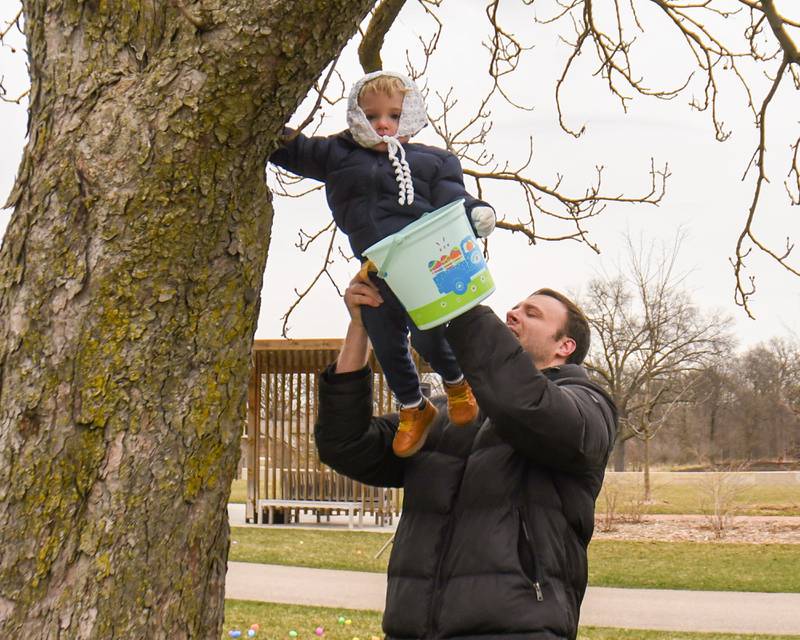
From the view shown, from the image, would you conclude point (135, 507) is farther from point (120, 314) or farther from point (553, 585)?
point (553, 585)

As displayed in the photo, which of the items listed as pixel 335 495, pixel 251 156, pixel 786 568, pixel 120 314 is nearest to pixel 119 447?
pixel 120 314

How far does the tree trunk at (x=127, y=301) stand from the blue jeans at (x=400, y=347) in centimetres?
78

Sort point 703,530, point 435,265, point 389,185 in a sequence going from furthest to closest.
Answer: point 703,530
point 389,185
point 435,265

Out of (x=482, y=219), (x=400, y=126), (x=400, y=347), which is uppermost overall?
(x=400, y=126)

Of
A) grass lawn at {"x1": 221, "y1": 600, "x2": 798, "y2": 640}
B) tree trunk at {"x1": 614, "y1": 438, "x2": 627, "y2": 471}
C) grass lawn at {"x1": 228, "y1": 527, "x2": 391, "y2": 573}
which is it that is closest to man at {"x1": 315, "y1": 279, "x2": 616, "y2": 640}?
grass lawn at {"x1": 221, "y1": 600, "x2": 798, "y2": 640}

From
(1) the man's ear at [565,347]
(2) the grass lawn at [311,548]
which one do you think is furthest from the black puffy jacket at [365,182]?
(2) the grass lawn at [311,548]

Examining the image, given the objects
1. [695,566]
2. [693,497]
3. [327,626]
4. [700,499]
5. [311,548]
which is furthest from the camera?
[693,497]

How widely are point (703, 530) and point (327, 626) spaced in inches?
387

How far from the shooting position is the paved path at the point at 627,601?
7980 millimetres

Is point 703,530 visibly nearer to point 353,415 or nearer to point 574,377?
point 574,377

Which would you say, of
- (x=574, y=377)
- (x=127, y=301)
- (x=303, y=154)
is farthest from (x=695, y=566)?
(x=127, y=301)

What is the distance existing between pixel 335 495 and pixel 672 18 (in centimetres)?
1077

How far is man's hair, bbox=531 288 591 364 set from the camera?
3.00 meters

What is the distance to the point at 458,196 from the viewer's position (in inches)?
111
